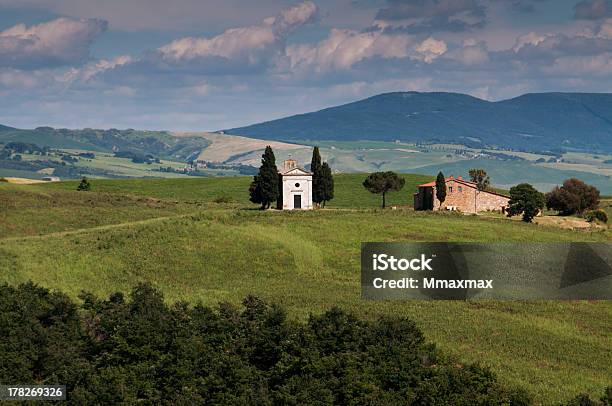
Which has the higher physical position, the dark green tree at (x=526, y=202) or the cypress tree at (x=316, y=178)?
the cypress tree at (x=316, y=178)

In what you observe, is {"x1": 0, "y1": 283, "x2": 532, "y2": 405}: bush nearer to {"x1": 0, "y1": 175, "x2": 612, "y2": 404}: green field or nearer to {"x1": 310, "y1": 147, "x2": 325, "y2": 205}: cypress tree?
{"x1": 0, "y1": 175, "x2": 612, "y2": 404}: green field

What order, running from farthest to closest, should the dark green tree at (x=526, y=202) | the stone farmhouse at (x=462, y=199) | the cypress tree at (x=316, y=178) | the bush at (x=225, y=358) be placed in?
the stone farmhouse at (x=462, y=199) < the cypress tree at (x=316, y=178) < the dark green tree at (x=526, y=202) < the bush at (x=225, y=358)

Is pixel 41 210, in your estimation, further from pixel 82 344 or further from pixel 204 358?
pixel 204 358

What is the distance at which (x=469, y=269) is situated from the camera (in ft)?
246

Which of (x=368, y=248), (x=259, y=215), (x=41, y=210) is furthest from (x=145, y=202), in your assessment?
(x=368, y=248)

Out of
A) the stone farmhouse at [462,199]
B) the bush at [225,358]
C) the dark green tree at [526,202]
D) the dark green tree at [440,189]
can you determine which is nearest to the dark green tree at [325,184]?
the dark green tree at [440,189]

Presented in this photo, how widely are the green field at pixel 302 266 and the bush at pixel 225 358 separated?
5533 millimetres

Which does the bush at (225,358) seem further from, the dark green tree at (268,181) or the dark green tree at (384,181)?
the dark green tree at (384,181)

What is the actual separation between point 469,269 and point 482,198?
186 ft

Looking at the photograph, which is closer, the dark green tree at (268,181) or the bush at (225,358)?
the bush at (225,358)

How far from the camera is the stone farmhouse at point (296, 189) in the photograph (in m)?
115

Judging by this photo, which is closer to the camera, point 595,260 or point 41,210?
point 595,260

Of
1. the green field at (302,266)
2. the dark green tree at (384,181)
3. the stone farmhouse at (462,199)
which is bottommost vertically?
the green field at (302,266)

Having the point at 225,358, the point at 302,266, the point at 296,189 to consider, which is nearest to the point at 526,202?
the point at 296,189
